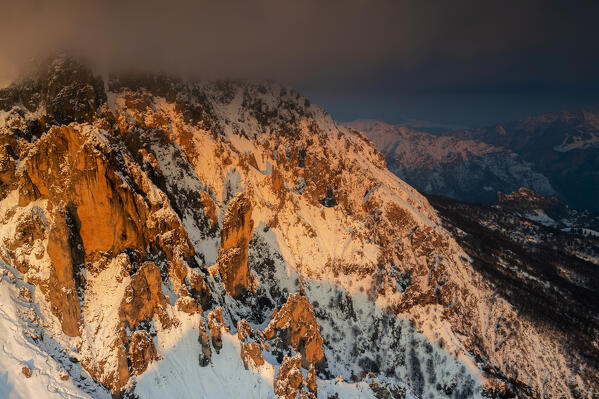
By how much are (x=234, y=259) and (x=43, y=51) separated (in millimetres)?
A: 81678

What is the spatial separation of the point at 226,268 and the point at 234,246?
6.90 metres

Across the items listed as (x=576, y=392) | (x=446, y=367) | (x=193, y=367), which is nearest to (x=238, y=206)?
(x=193, y=367)

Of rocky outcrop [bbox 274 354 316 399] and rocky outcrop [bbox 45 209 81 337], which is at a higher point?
rocky outcrop [bbox 45 209 81 337]

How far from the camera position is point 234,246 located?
112875 mm

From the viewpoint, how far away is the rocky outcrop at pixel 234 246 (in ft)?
365

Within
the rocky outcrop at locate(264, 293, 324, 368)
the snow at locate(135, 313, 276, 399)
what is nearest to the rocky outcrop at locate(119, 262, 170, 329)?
the snow at locate(135, 313, 276, 399)

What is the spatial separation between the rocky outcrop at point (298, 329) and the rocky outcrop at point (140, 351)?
110 ft

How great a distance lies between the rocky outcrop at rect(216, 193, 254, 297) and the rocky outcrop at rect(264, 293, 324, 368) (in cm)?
1590

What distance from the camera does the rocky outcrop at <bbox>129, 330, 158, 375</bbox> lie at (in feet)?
265

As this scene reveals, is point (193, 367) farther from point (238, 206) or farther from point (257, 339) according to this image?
point (238, 206)

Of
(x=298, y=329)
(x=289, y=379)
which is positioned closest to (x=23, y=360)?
(x=289, y=379)

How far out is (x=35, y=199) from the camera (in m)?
85.2

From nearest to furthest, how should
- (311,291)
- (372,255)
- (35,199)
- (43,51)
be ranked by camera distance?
(35,199), (43,51), (311,291), (372,255)

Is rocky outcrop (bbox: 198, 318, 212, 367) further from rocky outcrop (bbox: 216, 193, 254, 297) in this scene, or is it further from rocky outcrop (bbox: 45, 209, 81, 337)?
rocky outcrop (bbox: 45, 209, 81, 337)
